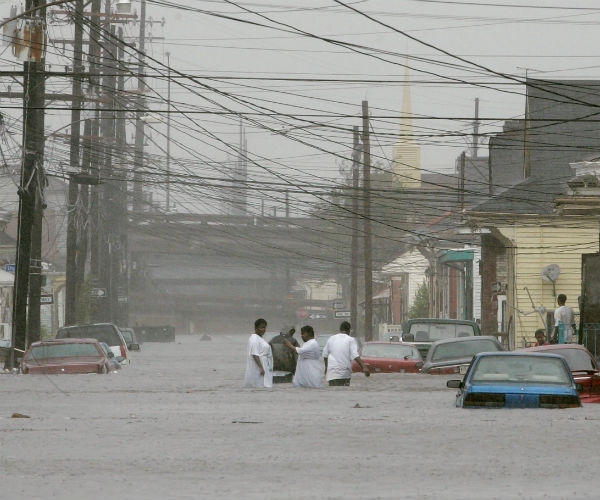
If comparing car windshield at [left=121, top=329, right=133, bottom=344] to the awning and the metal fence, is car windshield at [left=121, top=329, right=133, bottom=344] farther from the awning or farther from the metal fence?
the metal fence

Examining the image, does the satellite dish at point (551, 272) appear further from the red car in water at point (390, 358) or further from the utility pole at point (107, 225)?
the utility pole at point (107, 225)

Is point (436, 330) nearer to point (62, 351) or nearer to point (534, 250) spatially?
point (534, 250)

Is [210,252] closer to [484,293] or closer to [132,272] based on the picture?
[132,272]

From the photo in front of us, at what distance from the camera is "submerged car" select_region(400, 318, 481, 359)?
42656 millimetres

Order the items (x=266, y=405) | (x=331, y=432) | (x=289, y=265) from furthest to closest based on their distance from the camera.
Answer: (x=289, y=265) < (x=266, y=405) < (x=331, y=432)

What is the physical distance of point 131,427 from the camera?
19.0 m

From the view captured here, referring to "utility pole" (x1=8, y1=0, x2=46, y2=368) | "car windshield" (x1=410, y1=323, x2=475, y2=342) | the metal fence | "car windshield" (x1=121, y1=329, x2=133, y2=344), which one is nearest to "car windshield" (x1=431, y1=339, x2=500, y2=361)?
the metal fence

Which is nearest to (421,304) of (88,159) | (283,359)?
(88,159)

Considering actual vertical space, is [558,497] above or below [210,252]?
below

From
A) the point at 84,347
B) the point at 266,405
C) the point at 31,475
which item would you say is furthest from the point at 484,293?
the point at 31,475

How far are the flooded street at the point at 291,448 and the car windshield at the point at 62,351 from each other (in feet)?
27.4

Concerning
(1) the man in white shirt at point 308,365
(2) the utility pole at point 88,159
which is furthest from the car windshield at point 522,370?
(2) the utility pole at point 88,159

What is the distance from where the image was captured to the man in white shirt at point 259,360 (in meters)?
28.0

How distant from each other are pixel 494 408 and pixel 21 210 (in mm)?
18872
